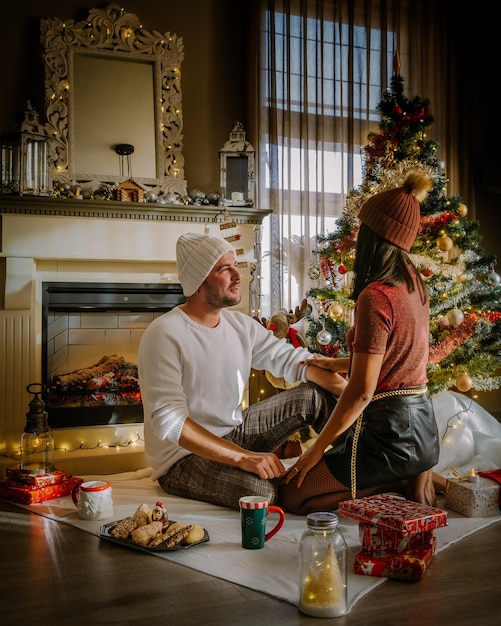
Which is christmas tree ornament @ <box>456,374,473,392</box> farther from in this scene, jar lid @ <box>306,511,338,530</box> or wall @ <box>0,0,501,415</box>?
wall @ <box>0,0,501,415</box>

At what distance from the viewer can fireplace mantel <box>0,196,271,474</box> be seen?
3.54 metres

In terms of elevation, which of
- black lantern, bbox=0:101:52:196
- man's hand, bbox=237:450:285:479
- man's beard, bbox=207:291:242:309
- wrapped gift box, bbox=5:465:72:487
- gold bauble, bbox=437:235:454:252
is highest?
black lantern, bbox=0:101:52:196

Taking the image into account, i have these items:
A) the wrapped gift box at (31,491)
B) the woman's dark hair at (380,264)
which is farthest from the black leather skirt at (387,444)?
the wrapped gift box at (31,491)

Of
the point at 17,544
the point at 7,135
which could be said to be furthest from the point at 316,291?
the point at 17,544

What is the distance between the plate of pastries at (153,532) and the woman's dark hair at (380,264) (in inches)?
37.4

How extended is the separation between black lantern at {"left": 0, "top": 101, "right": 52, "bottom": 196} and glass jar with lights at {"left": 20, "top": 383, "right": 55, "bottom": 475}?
1177 mm

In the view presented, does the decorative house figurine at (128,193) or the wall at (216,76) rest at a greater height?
the wall at (216,76)

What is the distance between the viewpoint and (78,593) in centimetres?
178

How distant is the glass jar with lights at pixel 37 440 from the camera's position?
294 centimetres

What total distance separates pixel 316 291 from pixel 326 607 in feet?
7.51

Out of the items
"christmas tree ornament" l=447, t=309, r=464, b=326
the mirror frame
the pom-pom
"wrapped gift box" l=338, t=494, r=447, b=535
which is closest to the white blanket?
"wrapped gift box" l=338, t=494, r=447, b=535

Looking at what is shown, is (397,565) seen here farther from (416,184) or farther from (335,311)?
(335,311)

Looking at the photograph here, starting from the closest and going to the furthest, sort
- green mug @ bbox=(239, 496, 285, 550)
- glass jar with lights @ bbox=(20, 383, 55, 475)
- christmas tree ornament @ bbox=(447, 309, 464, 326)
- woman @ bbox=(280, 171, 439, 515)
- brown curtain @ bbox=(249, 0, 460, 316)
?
green mug @ bbox=(239, 496, 285, 550), woman @ bbox=(280, 171, 439, 515), glass jar with lights @ bbox=(20, 383, 55, 475), christmas tree ornament @ bbox=(447, 309, 464, 326), brown curtain @ bbox=(249, 0, 460, 316)

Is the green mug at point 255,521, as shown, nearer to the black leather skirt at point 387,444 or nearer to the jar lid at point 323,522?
the black leather skirt at point 387,444
